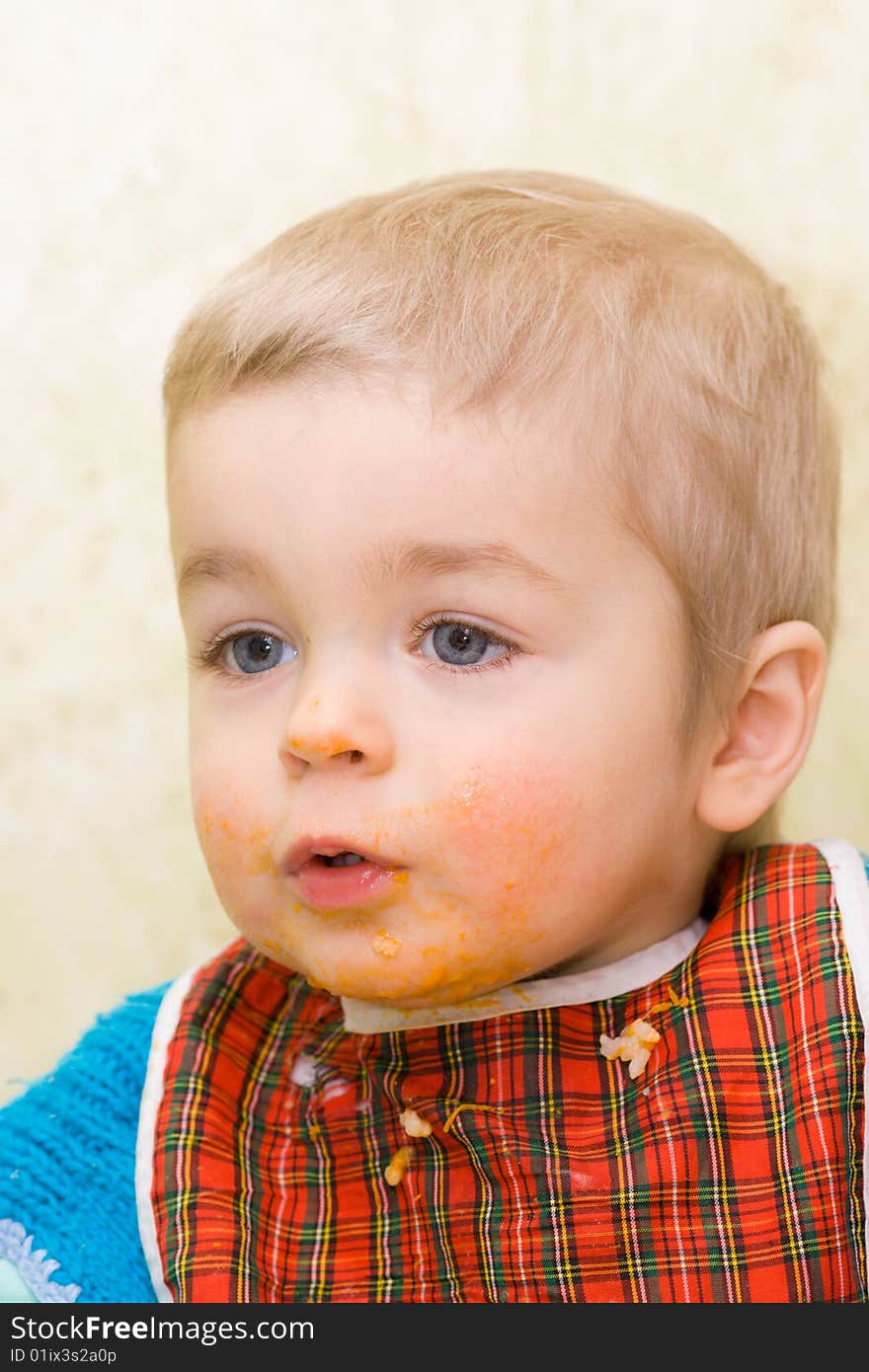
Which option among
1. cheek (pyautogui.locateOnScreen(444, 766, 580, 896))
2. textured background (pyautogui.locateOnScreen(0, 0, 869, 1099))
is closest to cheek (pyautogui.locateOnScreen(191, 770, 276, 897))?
cheek (pyautogui.locateOnScreen(444, 766, 580, 896))

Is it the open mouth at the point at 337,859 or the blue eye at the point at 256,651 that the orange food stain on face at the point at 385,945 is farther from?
the blue eye at the point at 256,651

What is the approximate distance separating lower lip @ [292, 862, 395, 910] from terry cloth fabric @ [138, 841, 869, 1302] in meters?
0.18

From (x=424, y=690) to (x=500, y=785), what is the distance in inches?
2.9

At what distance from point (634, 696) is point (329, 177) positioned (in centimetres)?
86

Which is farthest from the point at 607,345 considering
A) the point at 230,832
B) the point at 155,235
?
the point at 155,235

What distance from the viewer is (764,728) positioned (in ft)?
3.66

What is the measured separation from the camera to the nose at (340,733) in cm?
94

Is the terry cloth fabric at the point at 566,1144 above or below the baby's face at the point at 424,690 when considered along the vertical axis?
below

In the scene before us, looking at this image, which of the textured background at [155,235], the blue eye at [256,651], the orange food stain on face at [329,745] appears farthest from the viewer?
the textured background at [155,235]

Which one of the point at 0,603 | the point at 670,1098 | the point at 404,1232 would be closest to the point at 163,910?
the point at 0,603

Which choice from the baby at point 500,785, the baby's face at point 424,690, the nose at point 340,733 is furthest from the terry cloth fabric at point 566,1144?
the nose at point 340,733

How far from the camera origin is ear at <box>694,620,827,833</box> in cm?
109

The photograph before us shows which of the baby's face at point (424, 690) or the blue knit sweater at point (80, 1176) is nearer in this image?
the baby's face at point (424, 690)

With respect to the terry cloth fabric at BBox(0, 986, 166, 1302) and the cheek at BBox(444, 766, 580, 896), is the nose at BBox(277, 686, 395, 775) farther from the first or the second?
the terry cloth fabric at BBox(0, 986, 166, 1302)
